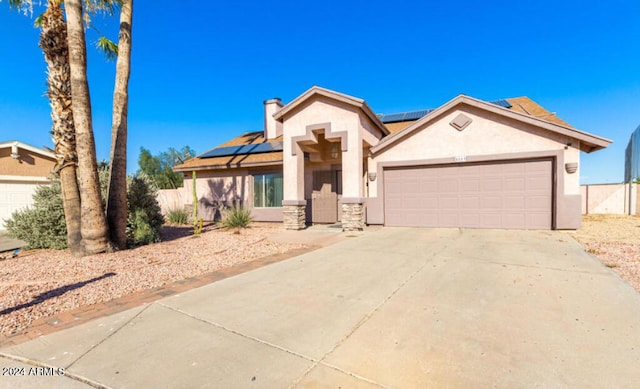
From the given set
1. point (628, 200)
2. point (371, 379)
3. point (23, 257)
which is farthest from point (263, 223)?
point (628, 200)

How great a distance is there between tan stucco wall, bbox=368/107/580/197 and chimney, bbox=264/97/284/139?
745 centimetres

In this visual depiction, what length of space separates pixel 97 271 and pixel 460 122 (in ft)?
38.3

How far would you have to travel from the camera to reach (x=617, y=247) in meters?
7.07

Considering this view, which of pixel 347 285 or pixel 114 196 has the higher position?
pixel 114 196

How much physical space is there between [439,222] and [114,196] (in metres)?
10.7

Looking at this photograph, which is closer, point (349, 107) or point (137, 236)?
point (137, 236)

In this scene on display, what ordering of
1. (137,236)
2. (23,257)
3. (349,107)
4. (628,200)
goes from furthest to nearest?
(628,200), (349,107), (137,236), (23,257)

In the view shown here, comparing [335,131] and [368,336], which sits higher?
[335,131]

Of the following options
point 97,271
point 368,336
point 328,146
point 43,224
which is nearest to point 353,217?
point 328,146

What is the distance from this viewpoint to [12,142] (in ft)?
46.0

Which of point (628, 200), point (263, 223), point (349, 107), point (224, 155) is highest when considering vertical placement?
point (349, 107)

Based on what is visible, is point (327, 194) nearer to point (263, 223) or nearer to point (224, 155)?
point (263, 223)

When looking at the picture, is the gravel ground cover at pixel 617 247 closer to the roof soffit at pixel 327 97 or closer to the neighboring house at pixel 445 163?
the neighboring house at pixel 445 163

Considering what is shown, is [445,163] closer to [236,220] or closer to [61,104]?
[236,220]
